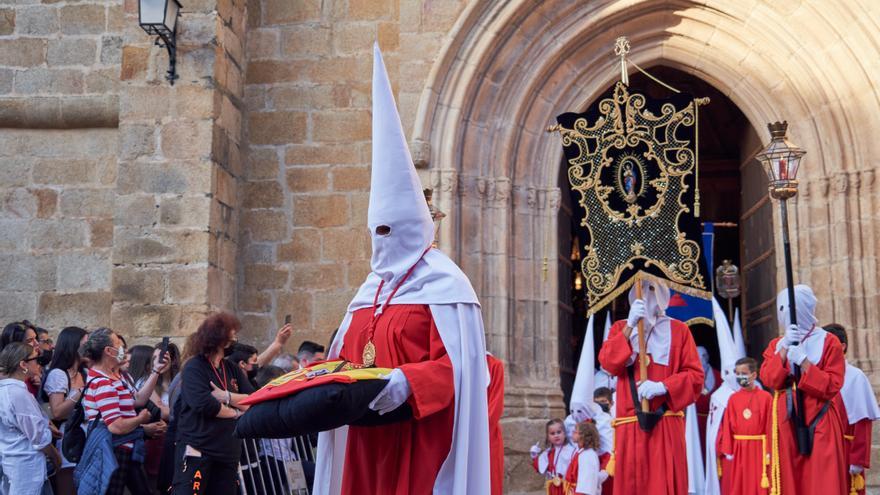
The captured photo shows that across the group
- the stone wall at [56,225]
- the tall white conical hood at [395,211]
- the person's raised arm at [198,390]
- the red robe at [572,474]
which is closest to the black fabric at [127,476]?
the person's raised arm at [198,390]

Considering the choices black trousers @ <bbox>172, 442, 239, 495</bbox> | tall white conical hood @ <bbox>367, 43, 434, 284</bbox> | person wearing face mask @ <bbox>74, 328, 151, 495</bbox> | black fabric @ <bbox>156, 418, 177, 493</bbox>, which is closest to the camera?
tall white conical hood @ <bbox>367, 43, 434, 284</bbox>

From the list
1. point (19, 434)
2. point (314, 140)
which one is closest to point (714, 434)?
point (314, 140)

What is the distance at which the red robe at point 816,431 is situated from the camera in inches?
272

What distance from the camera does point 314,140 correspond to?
9883 mm

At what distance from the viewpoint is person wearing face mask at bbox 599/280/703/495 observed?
6727 millimetres

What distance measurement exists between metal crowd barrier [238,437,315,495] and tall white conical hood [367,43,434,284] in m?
2.89

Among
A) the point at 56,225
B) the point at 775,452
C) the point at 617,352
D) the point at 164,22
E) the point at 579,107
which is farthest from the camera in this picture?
the point at 56,225

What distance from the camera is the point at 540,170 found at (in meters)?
9.86

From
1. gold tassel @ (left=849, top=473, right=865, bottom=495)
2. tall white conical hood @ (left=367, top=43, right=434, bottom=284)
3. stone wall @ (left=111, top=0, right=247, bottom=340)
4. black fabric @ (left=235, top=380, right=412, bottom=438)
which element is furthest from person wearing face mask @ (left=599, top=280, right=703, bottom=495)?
stone wall @ (left=111, top=0, right=247, bottom=340)

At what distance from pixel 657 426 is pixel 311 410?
3960 millimetres

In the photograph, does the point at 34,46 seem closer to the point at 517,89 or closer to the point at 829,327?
the point at 517,89

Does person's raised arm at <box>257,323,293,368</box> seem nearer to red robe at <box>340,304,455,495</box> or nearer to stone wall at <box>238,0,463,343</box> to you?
stone wall at <box>238,0,463,343</box>

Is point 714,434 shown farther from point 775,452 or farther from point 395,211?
point 395,211

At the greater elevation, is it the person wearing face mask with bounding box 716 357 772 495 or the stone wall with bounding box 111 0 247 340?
the stone wall with bounding box 111 0 247 340
